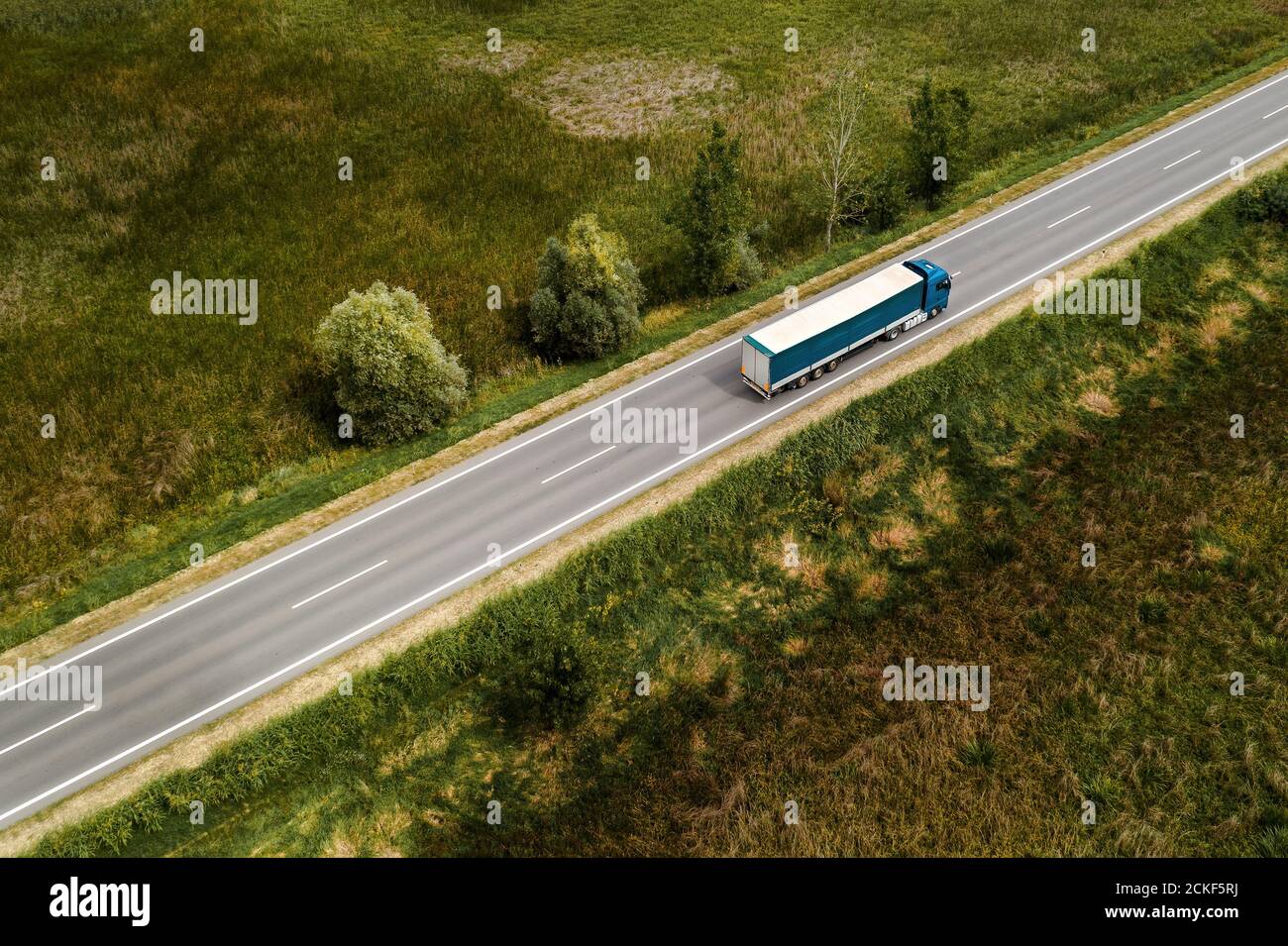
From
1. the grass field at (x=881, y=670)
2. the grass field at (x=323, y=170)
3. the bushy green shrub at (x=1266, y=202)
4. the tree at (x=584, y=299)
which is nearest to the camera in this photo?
the grass field at (x=881, y=670)

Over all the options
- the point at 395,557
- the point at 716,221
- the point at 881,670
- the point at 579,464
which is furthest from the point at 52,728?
the point at 716,221

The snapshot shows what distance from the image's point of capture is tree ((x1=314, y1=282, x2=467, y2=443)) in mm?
34906

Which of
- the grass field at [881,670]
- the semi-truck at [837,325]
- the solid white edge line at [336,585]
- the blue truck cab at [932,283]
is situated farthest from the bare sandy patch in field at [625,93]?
the solid white edge line at [336,585]

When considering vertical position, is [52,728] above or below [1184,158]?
below

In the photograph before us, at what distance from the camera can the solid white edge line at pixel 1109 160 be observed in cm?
4572

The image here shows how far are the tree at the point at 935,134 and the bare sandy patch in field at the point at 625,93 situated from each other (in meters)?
20.0

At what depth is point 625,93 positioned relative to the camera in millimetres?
67500

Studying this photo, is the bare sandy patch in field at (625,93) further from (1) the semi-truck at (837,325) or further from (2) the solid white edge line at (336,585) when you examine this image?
(2) the solid white edge line at (336,585)

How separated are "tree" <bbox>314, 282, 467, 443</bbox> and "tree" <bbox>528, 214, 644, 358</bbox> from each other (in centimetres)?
603

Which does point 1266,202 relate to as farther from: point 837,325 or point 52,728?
point 52,728
